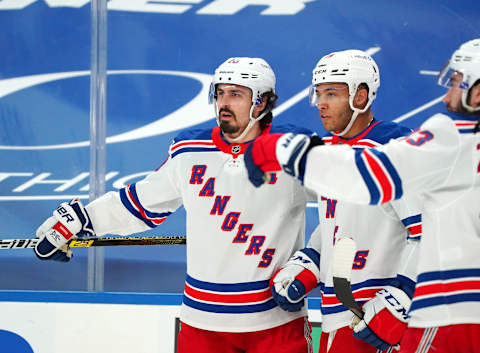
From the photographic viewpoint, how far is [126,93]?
371cm

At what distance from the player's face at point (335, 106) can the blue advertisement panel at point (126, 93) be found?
1416 millimetres

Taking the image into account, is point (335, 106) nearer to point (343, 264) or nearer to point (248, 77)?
point (248, 77)

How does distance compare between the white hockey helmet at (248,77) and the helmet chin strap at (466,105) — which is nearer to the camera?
the helmet chin strap at (466,105)

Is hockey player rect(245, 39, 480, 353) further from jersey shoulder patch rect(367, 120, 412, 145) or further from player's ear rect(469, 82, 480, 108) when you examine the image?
jersey shoulder patch rect(367, 120, 412, 145)

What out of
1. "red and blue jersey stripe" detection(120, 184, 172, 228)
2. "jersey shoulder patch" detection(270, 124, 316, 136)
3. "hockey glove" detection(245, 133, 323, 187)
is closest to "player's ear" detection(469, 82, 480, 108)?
"hockey glove" detection(245, 133, 323, 187)

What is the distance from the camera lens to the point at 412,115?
3.64 metres

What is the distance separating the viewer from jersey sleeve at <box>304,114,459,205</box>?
61.6 inches

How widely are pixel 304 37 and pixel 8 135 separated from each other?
176 cm

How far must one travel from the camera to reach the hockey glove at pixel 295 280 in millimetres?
2145

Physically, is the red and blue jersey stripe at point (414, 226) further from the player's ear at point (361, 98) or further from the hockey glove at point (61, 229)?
the hockey glove at point (61, 229)

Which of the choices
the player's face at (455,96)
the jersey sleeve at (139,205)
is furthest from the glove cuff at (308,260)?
the player's face at (455,96)

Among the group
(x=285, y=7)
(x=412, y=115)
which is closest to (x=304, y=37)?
(x=285, y=7)

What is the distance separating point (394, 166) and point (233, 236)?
81 centimetres

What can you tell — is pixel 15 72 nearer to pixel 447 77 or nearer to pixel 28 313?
pixel 28 313
